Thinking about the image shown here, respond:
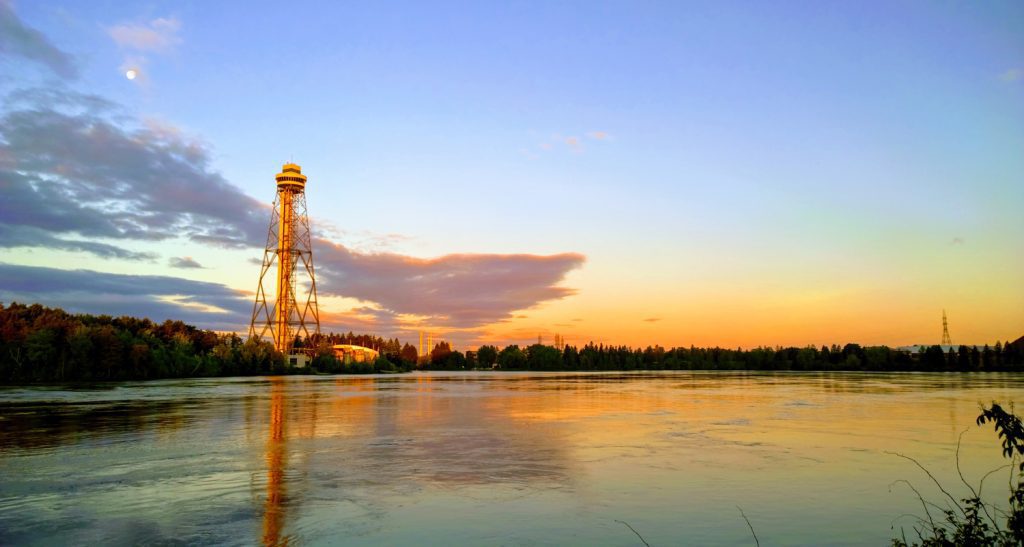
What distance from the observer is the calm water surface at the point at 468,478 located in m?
9.70

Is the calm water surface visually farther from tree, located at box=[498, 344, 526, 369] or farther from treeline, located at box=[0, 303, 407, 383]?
tree, located at box=[498, 344, 526, 369]

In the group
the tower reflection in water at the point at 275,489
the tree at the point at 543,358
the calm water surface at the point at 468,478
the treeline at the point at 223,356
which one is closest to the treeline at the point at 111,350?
the treeline at the point at 223,356

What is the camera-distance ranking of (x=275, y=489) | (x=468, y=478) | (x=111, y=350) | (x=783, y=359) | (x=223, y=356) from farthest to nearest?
(x=783, y=359), (x=223, y=356), (x=111, y=350), (x=468, y=478), (x=275, y=489)

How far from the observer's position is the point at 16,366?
62969 mm

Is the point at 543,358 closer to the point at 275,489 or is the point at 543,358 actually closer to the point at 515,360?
the point at 515,360

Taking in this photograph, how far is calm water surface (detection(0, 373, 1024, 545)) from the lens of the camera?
31.8 ft

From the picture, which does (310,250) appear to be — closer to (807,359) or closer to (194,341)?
(194,341)

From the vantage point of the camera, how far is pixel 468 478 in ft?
44.7

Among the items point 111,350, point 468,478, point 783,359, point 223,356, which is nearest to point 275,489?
point 468,478

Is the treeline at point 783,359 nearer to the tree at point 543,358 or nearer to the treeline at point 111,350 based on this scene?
the tree at point 543,358

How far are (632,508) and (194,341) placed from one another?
10245cm

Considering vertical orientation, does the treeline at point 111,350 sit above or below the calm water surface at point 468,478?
above

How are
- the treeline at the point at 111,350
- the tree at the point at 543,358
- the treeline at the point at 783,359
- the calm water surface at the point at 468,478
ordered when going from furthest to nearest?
the tree at the point at 543,358, the treeline at the point at 783,359, the treeline at the point at 111,350, the calm water surface at the point at 468,478

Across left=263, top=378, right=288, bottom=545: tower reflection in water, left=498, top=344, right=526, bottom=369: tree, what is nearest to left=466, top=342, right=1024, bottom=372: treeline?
left=498, top=344, right=526, bottom=369: tree
